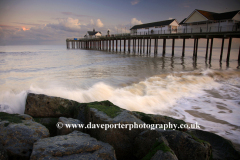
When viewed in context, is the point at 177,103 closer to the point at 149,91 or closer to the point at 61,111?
the point at 149,91

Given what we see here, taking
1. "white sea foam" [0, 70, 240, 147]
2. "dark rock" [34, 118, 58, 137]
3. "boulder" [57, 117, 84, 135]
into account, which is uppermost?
"boulder" [57, 117, 84, 135]

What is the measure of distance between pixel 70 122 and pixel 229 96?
7813 millimetres

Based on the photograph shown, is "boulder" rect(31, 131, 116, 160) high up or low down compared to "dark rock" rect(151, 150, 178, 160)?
down

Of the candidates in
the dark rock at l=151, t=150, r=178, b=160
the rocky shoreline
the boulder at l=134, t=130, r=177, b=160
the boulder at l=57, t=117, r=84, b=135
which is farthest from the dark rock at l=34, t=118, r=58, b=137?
the dark rock at l=151, t=150, r=178, b=160

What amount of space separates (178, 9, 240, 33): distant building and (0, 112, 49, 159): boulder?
73.8ft

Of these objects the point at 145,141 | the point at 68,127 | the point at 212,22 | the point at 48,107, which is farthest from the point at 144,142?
the point at 212,22

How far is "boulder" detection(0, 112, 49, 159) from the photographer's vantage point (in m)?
2.53

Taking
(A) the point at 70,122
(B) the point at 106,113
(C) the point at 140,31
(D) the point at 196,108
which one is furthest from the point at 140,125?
(C) the point at 140,31

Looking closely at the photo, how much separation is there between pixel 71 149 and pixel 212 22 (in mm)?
27177

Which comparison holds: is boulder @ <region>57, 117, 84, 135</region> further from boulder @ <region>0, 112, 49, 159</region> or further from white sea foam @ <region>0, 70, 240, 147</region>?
white sea foam @ <region>0, 70, 240, 147</region>

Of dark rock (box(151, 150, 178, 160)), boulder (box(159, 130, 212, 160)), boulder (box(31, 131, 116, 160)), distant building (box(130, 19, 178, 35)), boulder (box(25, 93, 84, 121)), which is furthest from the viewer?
distant building (box(130, 19, 178, 35))

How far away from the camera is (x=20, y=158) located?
8.27ft

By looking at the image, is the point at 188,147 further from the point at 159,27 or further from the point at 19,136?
the point at 159,27

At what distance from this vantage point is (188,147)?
2.58 meters
